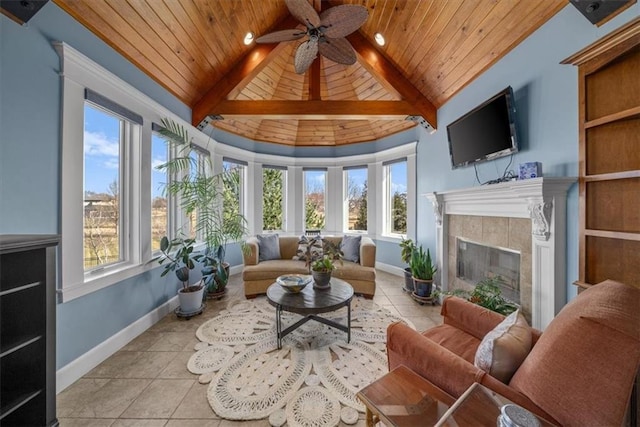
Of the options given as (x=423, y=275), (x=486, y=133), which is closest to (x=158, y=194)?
(x=423, y=275)

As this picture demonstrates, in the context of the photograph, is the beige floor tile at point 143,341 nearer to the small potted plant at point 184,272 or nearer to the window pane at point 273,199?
the small potted plant at point 184,272

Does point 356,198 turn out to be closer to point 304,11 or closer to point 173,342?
point 304,11

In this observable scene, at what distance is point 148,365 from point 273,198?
3.71 meters

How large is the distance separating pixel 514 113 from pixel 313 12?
6.19ft

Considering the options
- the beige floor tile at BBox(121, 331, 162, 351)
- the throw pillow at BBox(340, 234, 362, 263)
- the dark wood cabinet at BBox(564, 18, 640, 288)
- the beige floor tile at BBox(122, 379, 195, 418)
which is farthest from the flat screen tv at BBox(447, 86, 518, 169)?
the beige floor tile at BBox(121, 331, 162, 351)

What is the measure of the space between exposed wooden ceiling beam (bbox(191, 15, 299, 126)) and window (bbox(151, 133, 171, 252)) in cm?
75

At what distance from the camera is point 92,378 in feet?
6.09

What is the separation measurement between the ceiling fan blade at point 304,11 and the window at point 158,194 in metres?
2.12

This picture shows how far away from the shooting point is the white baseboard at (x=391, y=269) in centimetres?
447

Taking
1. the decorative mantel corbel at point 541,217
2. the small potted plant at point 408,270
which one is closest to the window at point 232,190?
the small potted plant at point 408,270

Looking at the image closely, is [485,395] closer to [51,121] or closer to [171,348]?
[171,348]

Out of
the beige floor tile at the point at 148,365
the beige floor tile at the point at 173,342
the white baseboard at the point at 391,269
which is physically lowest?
the beige floor tile at the point at 148,365

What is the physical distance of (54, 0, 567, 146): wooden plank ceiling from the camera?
209 cm

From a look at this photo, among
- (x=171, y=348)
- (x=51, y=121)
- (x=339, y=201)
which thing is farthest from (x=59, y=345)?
(x=339, y=201)
